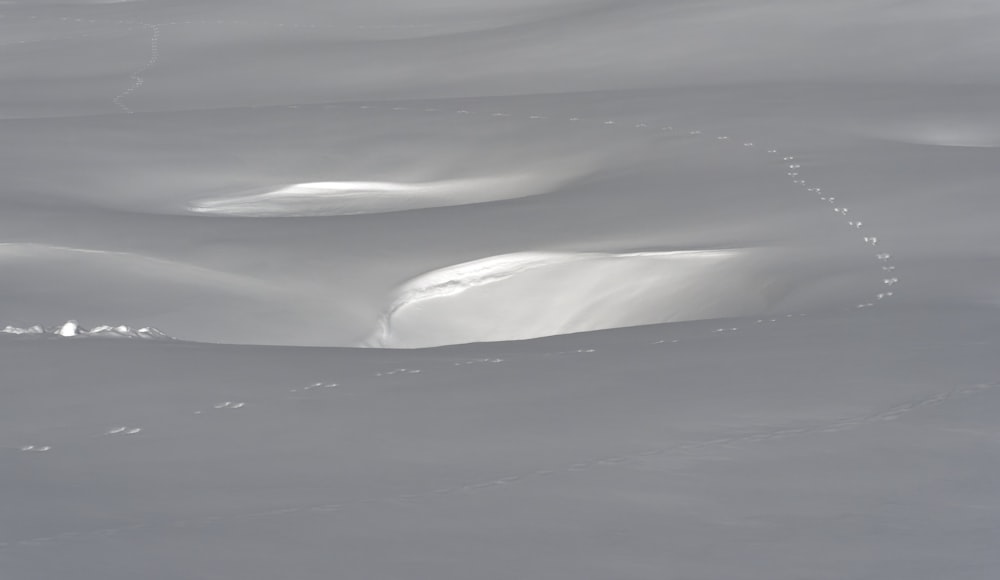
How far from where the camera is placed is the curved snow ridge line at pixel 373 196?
405cm

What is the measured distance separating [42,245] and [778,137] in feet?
7.04

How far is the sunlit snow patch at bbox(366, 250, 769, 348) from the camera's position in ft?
9.39

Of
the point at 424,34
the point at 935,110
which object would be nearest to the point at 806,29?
the point at 935,110

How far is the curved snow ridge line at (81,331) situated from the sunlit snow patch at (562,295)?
1.62 ft

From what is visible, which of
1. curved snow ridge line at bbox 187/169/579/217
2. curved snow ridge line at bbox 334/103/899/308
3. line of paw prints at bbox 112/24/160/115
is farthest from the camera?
line of paw prints at bbox 112/24/160/115

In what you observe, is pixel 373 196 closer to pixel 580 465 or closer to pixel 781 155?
pixel 781 155

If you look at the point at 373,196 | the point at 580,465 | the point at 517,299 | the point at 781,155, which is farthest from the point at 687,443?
the point at 373,196

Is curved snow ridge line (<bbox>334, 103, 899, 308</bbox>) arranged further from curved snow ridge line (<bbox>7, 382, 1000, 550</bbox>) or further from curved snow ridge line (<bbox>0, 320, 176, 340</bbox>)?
curved snow ridge line (<bbox>0, 320, 176, 340</bbox>)

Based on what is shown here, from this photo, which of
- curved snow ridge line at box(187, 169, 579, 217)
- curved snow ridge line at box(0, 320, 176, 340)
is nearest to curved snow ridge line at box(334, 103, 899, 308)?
curved snow ridge line at box(187, 169, 579, 217)

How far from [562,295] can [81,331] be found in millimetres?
1096

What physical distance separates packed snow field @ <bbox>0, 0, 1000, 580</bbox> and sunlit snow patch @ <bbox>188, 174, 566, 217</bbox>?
21 mm

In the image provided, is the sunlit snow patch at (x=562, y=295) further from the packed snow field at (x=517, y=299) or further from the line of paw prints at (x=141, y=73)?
the line of paw prints at (x=141, y=73)

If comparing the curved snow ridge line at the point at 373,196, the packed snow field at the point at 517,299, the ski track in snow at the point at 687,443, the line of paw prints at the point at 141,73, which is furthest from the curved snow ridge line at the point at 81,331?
the line of paw prints at the point at 141,73

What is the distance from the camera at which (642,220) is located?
337 centimetres
